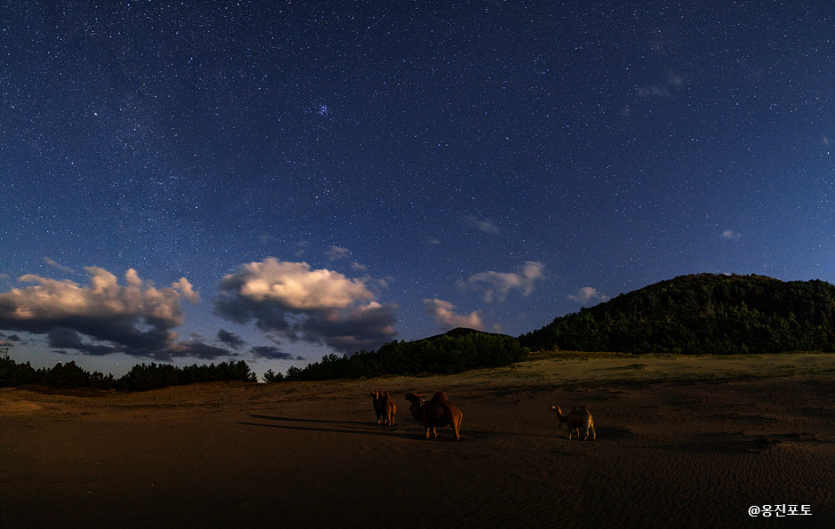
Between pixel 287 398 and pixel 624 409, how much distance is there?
16142mm

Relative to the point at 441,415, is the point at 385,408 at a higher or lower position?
lower

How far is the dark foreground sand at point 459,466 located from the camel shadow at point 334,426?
6cm

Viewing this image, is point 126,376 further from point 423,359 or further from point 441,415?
point 441,415

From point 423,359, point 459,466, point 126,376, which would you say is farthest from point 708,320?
point 126,376

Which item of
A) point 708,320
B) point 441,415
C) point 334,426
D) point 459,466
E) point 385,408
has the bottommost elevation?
point 334,426

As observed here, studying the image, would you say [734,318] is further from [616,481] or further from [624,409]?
[616,481]

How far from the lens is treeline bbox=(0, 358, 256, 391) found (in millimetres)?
28906

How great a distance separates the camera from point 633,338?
44.1 metres

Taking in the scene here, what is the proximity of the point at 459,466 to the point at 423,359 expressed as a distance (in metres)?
22.3

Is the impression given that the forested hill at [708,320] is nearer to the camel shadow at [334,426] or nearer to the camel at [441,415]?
the camel shadow at [334,426]

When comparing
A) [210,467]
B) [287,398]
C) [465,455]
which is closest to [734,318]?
[287,398]

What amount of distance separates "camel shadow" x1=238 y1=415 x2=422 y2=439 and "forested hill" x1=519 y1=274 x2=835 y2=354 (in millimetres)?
32014

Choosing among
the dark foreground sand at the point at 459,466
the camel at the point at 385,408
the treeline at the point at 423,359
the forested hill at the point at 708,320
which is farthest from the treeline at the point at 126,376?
the forested hill at the point at 708,320

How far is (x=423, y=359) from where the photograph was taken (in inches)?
1139
